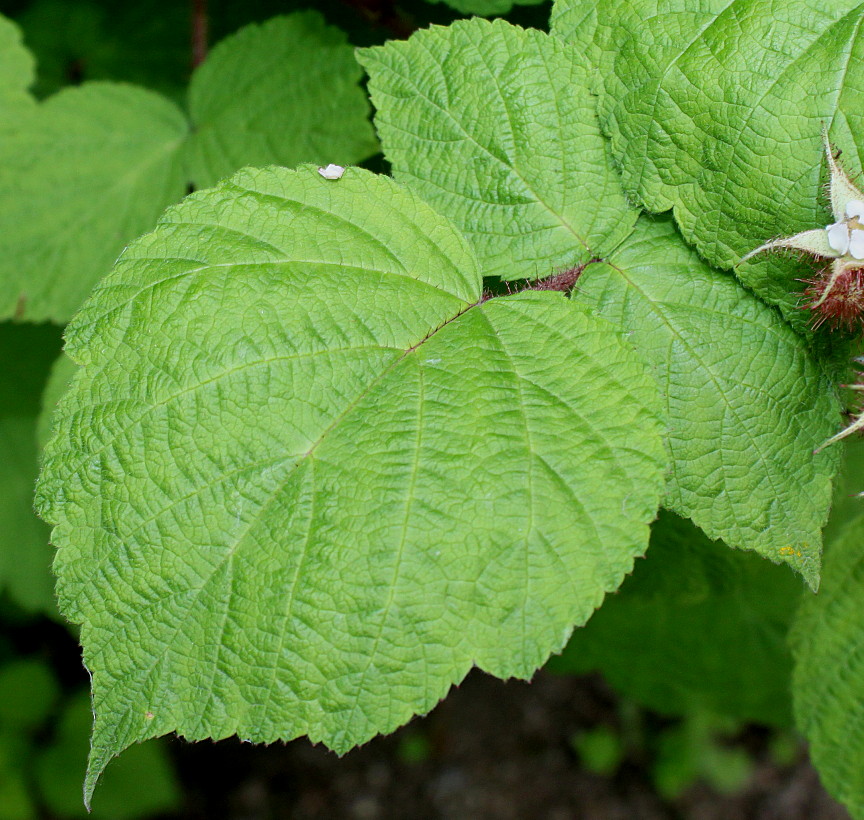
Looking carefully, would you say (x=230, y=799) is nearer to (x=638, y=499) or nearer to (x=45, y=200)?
(x=45, y=200)

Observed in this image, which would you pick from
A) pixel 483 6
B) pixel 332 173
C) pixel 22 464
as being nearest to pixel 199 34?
pixel 483 6

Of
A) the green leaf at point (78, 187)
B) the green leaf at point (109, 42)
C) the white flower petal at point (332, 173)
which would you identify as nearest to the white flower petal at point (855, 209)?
the white flower petal at point (332, 173)

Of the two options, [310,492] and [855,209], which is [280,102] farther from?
[855,209]

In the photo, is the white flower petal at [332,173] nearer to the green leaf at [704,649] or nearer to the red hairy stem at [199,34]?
the red hairy stem at [199,34]

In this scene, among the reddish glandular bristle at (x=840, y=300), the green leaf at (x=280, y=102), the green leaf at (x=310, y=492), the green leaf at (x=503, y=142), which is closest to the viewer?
the green leaf at (x=310, y=492)

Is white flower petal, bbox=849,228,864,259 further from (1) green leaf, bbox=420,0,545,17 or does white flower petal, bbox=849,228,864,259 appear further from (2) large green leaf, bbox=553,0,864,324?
(1) green leaf, bbox=420,0,545,17

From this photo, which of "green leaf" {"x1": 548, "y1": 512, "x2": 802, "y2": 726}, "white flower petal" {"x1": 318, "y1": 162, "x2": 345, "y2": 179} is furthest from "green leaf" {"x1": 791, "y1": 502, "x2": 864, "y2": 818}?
"white flower petal" {"x1": 318, "y1": 162, "x2": 345, "y2": 179}
